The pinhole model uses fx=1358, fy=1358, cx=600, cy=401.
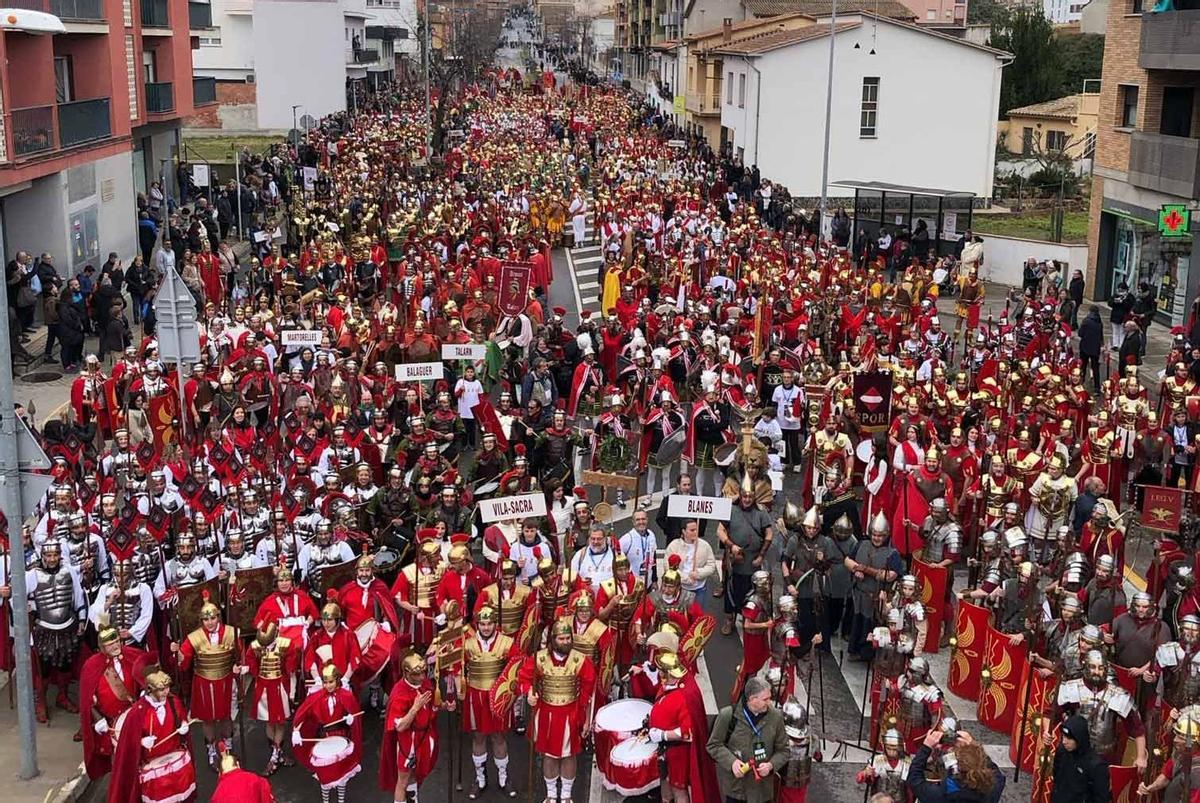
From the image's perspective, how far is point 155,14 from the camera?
37.7 m

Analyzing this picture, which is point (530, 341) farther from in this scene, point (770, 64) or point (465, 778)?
point (770, 64)

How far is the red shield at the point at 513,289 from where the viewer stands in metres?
23.6

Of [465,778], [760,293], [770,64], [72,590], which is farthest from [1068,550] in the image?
[770,64]

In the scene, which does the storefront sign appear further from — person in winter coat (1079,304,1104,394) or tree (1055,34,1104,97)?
tree (1055,34,1104,97)

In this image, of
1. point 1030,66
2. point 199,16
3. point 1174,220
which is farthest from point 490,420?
point 1030,66

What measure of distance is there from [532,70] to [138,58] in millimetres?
126568

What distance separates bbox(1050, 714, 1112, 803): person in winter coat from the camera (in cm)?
936

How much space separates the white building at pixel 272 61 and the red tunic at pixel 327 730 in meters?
56.1

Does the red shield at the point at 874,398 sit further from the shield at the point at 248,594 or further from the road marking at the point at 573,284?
the road marking at the point at 573,284

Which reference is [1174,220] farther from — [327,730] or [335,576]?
[327,730]

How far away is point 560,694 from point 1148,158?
2507 cm

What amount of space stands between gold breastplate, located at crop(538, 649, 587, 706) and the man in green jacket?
3.75 feet

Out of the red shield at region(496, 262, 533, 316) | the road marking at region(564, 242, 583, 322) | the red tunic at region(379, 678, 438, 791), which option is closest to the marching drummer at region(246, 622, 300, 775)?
the red tunic at region(379, 678, 438, 791)

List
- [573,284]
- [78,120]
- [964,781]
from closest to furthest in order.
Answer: [964,781] < [78,120] < [573,284]
